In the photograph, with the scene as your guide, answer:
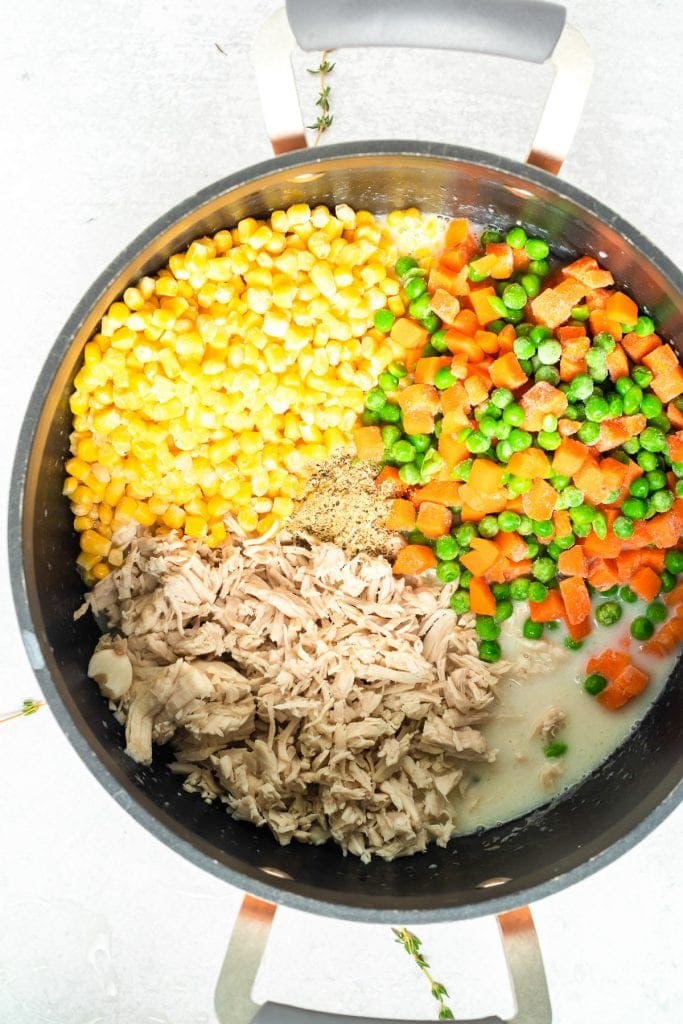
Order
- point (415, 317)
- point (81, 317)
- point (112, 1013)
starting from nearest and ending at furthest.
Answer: point (81, 317)
point (415, 317)
point (112, 1013)

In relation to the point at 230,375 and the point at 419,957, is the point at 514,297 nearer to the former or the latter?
the point at 230,375

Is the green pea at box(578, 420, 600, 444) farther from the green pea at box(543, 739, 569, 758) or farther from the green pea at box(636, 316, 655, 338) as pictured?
the green pea at box(543, 739, 569, 758)

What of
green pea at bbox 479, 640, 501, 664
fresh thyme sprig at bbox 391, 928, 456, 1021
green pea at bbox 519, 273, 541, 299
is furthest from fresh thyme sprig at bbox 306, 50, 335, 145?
fresh thyme sprig at bbox 391, 928, 456, 1021

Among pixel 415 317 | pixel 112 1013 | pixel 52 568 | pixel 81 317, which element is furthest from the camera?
pixel 112 1013

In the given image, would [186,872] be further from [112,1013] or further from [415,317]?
[415,317]

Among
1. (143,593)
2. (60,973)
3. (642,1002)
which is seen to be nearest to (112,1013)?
(60,973)

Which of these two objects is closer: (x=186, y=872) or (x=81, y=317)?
(x=81, y=317)

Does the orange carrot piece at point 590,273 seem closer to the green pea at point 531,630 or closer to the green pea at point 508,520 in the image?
the green pea at point 508,520
